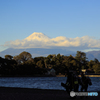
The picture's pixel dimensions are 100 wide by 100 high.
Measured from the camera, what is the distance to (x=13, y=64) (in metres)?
188

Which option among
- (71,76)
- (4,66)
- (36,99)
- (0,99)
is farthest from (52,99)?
(4,66)

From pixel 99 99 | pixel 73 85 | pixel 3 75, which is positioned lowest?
pixel 3 75

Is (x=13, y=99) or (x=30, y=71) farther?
(x=30, y=71)

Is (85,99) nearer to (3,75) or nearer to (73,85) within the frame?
(73,85)

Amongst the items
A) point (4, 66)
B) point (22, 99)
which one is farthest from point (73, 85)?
point (4, 66)

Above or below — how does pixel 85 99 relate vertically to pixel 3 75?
above

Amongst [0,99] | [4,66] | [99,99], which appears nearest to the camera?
[0,99]

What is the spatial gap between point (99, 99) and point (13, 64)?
16815 cm

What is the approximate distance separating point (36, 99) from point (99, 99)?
5.55 meters

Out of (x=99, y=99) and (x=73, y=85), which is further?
(x=99, y=99)

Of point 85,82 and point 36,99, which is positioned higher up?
point 85,82

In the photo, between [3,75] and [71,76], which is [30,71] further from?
[71,76]

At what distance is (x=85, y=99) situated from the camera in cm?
2283

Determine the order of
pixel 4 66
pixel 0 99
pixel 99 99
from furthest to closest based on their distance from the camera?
pixel 4 66, pixel 99 99, pixel 0 99
